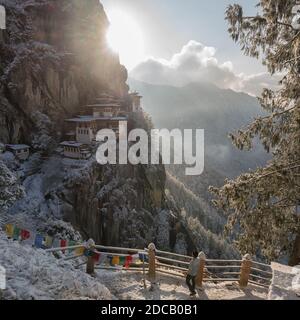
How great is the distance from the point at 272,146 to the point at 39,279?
8.48m

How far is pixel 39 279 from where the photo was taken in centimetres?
735

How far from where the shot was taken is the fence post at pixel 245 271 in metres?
10.8

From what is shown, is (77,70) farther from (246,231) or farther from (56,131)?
(246,231)

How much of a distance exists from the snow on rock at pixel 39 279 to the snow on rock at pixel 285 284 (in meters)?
4.46

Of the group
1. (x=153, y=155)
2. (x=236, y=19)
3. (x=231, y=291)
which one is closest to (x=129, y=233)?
(x=153, y=155)

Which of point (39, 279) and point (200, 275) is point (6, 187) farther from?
point (200, 275)

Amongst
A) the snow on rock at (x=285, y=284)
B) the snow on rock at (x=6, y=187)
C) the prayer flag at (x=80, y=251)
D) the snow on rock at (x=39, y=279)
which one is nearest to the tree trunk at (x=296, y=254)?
the snow on rock at (x=285, y=284)

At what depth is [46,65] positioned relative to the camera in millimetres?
48969

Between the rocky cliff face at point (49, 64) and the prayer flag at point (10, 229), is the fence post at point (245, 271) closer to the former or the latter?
the prayer flag at point (10, 229)

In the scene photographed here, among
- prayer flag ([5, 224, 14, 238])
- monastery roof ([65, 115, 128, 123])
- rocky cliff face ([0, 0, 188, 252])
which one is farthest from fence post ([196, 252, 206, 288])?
monastery roof ([65, 115, 128, 123])

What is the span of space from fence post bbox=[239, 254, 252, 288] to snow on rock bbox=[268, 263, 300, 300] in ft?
8.31

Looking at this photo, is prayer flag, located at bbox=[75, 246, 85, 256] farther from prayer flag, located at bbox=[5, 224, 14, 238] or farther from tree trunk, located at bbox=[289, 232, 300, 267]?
tree trunk, located at bbox=[289, 232, 300, 267]
